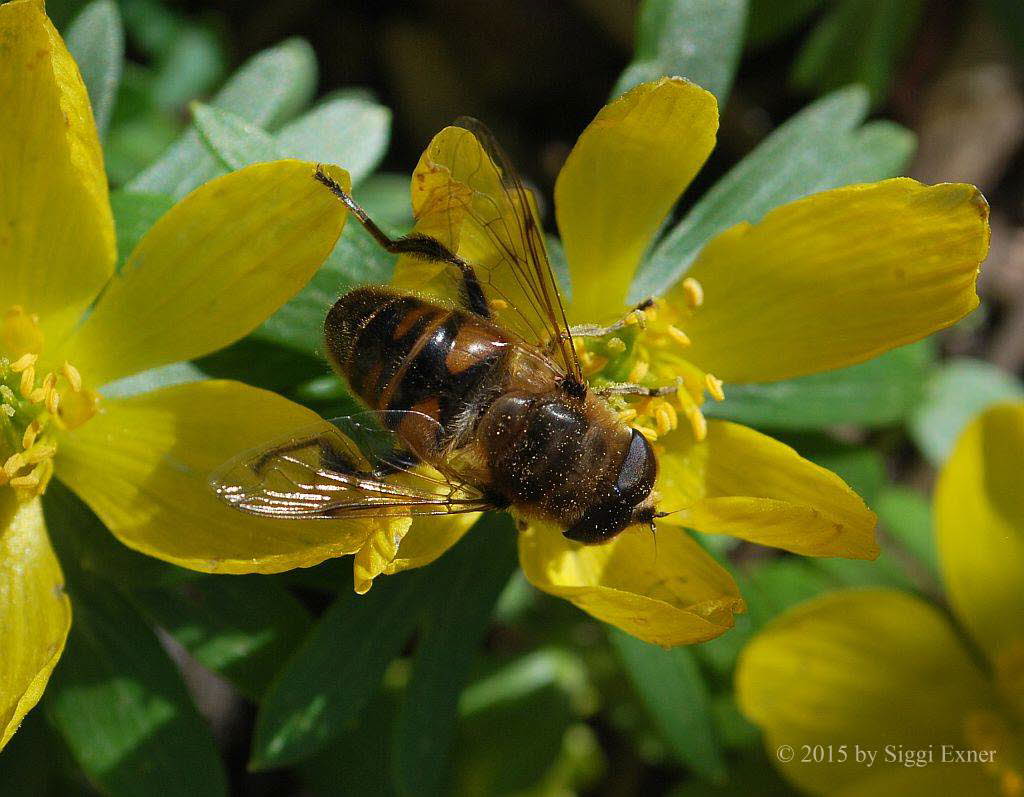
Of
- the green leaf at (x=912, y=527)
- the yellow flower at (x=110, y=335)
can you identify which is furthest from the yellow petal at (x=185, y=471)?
the green leaf at (x=912, y=527)

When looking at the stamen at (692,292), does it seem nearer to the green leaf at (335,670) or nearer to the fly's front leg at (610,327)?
the fly's front leg at (610,327)

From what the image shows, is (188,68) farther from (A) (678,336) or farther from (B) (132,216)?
(A) (678,336)

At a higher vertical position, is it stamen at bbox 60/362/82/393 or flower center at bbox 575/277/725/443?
stamen at bbox 60/362/82/393

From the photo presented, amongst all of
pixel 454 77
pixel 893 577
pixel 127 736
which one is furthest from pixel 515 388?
pixel 454 77

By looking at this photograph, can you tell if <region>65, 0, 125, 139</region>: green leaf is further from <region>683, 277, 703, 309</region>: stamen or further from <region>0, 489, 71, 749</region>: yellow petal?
<region>683, 277, 703, 309</region>: stamen

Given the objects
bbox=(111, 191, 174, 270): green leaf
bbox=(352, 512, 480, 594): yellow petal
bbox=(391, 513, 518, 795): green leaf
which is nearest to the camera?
bbox=(352, 512, 480, 594): yellow petal

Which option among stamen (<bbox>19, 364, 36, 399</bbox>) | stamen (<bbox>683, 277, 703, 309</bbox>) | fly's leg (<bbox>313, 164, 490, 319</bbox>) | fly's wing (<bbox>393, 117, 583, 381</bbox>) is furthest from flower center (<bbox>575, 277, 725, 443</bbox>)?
stamen (<bbox>19, 364, 36, 399</bbox>)

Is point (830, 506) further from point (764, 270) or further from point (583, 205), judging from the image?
point (583, 205)
